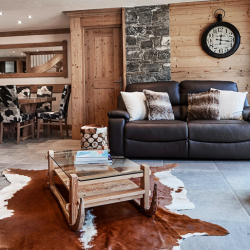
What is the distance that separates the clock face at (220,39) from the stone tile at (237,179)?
2508 millimetres

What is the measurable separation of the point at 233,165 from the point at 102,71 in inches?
121

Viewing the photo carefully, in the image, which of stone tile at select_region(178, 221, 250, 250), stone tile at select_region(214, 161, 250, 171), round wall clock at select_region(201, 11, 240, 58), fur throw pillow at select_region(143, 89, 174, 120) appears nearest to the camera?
stone tile at select_region(178, 221, 250, 250)

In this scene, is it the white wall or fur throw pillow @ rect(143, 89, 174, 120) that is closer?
fur throw pillow @ rect(143, 89, 174, 120)

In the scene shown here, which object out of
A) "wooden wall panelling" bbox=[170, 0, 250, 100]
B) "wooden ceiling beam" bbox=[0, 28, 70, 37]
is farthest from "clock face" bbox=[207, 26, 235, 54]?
"wooden ceiling beam" bbox=[0, 28, 70, 37]

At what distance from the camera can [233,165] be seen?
10.1 ft

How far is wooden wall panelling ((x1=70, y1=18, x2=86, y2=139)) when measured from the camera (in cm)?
502

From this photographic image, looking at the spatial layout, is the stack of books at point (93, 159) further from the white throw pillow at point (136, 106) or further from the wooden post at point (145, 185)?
the white throw pillow at point (136, 106)

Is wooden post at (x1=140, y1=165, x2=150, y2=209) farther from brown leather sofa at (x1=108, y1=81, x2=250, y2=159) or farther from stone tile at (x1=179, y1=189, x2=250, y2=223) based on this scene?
brown leather sofa at (x1=108, y1=81, x2=250, y2=159)

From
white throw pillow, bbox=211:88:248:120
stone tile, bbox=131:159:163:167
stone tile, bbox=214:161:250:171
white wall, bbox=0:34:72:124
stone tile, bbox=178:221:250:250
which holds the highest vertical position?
white wall, bbox=0:34:72:124

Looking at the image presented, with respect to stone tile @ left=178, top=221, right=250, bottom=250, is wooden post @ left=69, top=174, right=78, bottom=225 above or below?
above

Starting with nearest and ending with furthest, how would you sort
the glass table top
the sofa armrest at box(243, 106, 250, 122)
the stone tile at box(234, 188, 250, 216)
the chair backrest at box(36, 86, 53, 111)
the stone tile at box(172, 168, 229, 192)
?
the glass table top
the stone tile at box(234, 188, 250, 216)
the stone tile at box(172, 168, 229, 192)
the sofa armrest at box(243, 106, 250, 122)
the chair backrest at box(36, 86, 53, 111)

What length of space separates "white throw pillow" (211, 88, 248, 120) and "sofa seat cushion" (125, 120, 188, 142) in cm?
68

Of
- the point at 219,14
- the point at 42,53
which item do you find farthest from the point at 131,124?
Answer: the point at 42,53

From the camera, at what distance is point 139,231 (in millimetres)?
1577
